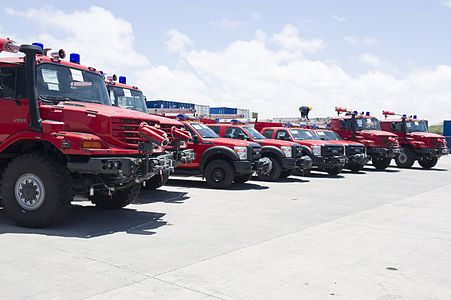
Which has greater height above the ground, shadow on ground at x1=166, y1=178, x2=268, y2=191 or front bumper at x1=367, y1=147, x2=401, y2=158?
front bumper at x1=367, y1=147, x2=401, y2=158

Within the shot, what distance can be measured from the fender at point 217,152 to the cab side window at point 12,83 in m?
5.83

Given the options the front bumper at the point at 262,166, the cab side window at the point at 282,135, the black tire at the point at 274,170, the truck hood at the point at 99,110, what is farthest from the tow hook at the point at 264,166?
the truck hood at the point at 99,110

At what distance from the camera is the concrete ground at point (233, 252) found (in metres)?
4.45

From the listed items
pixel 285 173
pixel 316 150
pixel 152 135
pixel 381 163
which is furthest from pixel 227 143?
pixel 381 163

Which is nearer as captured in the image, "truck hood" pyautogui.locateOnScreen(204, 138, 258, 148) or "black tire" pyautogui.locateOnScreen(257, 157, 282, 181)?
"truck hood" pyautogui.locateOnScreen(204, 138, 258, 148)

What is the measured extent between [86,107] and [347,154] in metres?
12.7

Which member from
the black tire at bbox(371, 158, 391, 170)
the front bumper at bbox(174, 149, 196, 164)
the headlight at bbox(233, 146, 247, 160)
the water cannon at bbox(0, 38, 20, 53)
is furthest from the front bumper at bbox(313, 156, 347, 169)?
the water cannon at bbox(0, 38, 20, 53)

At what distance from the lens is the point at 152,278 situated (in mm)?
4688

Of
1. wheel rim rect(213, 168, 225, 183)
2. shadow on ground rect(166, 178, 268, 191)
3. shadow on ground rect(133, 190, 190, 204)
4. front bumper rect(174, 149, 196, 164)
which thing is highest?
front bumper rect(174, 149, 196, 164)

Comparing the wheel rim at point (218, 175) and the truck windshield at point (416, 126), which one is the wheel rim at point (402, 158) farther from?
the wheel rim at point (218, 175)

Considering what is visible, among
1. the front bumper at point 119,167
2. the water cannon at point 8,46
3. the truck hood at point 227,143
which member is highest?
the water cannon at point 8,46

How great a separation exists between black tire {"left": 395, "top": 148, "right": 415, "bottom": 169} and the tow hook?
33.4ft

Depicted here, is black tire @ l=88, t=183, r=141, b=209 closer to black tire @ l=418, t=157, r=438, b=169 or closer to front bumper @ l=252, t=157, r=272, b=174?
front bumper @ l=252, t=157, r=272, b=174

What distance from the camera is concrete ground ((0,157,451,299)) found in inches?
175
